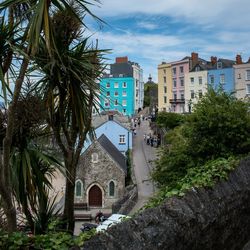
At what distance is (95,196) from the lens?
3725 centimetres

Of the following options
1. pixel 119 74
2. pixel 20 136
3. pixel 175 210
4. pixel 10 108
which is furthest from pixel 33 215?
pixel 119 74

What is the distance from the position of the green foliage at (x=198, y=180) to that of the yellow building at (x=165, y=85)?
221 feet

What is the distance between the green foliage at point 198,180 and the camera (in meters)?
5.30

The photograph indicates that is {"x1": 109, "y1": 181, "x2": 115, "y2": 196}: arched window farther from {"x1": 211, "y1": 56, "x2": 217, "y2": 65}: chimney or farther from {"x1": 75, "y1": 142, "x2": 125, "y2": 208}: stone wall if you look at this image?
{"x1": 211, "y1": 56, "x2": 217, "y2": 65}: chimney

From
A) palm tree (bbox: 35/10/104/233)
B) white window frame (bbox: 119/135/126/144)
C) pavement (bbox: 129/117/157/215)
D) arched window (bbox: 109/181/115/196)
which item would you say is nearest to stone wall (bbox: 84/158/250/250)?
palm tree (bbox: 35/10/104/233)

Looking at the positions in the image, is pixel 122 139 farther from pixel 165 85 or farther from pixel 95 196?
pixel 165 85

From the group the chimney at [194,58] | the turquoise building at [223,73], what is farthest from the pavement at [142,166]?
the chimney at [194,58]

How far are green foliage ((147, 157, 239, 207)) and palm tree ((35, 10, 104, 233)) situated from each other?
169 cm

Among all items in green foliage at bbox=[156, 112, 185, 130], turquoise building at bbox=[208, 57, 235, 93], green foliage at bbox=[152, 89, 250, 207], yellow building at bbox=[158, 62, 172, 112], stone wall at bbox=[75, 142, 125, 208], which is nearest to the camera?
green foliage at bbox=[152, 89, 250, 207]

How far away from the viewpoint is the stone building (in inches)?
1433

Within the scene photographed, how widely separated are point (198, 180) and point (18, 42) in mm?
2990

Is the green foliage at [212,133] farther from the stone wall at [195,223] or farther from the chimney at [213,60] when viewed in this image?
the chimney at [213,60]

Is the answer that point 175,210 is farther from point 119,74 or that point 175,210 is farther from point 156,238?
point 119,74

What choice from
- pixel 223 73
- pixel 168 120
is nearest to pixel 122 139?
pixel 168 120
